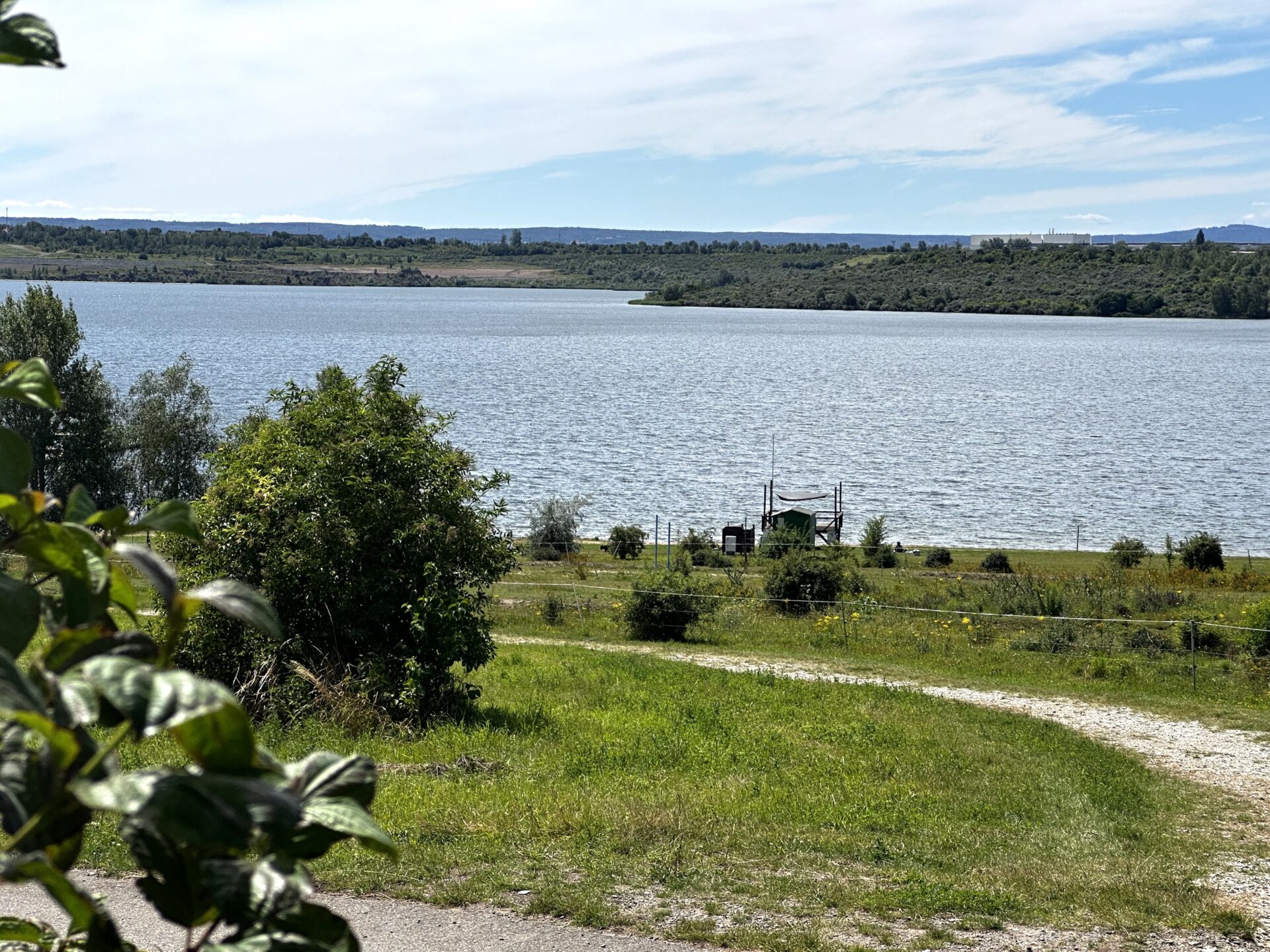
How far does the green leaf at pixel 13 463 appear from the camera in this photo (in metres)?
1.02

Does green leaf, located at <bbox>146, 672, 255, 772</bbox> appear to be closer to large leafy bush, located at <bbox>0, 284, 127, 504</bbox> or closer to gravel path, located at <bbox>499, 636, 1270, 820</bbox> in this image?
gravel path, located at <bbox>499, 636, 1270, 820</bbox>

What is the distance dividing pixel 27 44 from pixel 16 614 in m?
0.39

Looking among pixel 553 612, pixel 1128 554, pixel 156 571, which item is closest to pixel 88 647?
pixel 156 571

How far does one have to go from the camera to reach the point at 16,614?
0.84 m

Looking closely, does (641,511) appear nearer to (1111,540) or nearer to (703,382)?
(1111,540)

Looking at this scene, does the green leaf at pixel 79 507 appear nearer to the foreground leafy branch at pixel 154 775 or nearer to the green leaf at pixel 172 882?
the foreground leafy branch at pixel 154 775

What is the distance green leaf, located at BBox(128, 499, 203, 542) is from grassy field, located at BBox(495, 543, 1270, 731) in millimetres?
17762

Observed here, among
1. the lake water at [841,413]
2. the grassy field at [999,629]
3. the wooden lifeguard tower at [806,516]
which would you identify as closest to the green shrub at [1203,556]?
the grassy field at [999,629]

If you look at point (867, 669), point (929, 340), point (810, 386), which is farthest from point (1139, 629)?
point (929, 340)

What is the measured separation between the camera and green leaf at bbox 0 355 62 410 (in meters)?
1.09

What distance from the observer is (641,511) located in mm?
53531

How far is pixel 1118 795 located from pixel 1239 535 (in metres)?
44.5

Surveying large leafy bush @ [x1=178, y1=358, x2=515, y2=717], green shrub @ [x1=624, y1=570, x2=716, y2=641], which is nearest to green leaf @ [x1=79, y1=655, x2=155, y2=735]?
large leafy bush @ [x1=178, y1=358, x2=515, y2=717]

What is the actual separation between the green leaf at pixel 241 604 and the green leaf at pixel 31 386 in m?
0.32
